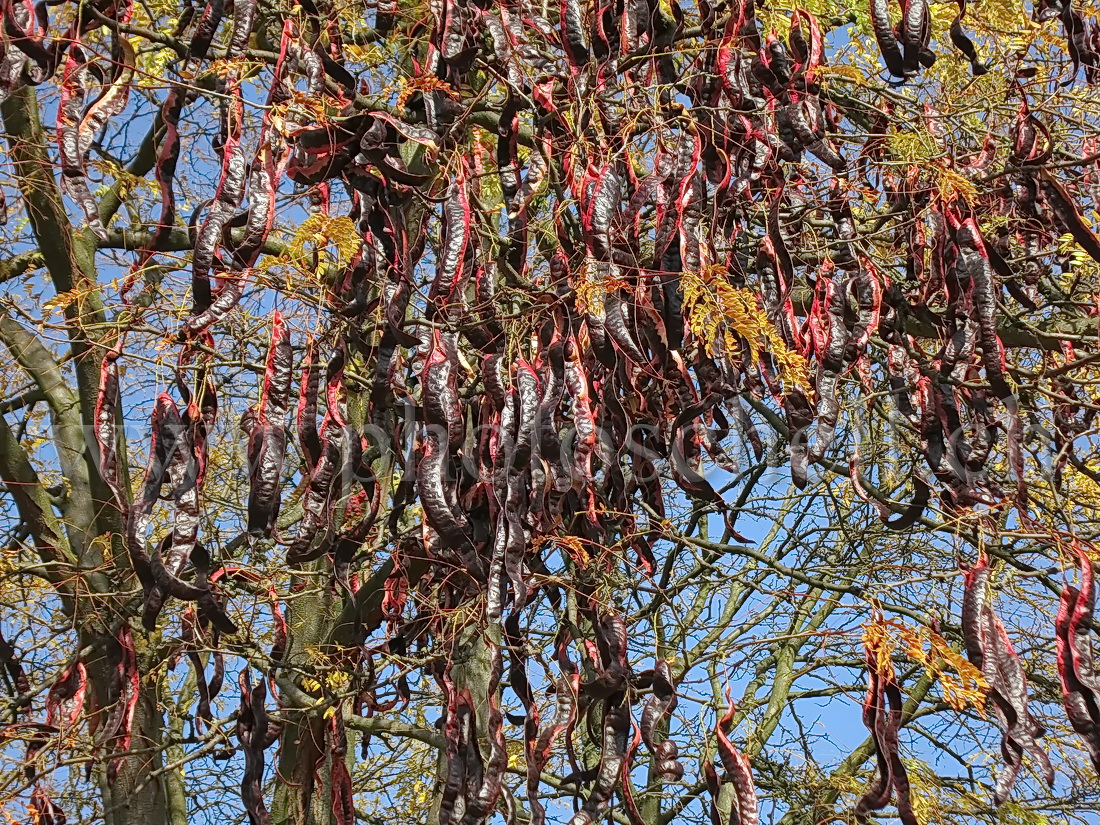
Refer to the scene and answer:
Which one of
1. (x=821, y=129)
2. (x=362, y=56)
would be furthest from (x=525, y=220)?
(x=362, y=56)

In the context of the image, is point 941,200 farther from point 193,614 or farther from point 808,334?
point 193,614

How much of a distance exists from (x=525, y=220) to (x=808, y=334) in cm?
115

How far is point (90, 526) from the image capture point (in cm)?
540

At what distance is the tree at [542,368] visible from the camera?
3379mm

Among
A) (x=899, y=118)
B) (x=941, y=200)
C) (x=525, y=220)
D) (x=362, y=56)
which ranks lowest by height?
(x=941, y=200)

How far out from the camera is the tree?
133 inches

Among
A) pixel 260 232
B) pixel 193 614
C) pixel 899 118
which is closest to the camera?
pixel 260 232

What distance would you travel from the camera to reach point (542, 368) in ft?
11.8

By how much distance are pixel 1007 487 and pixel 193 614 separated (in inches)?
155

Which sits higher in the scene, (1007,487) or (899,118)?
(899,118)

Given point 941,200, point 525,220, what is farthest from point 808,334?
point 525,220

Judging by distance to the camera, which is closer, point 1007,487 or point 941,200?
point 941,200

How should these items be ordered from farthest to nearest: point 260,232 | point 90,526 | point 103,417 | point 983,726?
1. point 983,726
2. point 90,526
3. point 103,417
4. point 260,232

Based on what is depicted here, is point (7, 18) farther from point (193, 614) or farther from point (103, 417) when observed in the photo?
point (193, 614)
